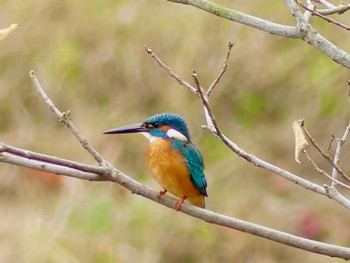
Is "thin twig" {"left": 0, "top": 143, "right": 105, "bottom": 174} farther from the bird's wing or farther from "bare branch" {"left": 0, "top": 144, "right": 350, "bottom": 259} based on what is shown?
the bird's wing

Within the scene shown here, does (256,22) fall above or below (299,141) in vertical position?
above

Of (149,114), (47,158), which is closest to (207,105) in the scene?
(47,158)

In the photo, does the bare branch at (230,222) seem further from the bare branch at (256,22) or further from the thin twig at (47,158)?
the bare branch at (256,22)

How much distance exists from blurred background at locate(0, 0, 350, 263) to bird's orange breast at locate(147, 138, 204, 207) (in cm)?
240

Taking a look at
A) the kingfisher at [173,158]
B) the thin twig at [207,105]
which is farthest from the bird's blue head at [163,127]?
the thin twig at [207,105]

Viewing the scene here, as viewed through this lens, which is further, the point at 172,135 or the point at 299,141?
the point at 172,135

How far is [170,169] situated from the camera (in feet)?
10.4

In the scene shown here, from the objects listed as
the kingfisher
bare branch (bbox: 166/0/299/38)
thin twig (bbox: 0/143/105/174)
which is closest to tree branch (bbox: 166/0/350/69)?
bare branch (bbox: 166/0/299/38)

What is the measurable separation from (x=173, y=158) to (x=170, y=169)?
0.05 m

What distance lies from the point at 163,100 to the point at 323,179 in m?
1.25

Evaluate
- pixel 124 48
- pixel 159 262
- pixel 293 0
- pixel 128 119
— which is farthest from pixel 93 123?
pixel 293 0

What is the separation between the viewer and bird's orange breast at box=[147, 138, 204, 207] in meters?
3.15

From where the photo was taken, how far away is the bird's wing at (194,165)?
10.6 ft

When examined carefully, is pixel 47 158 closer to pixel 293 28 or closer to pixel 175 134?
pixel 293 28
